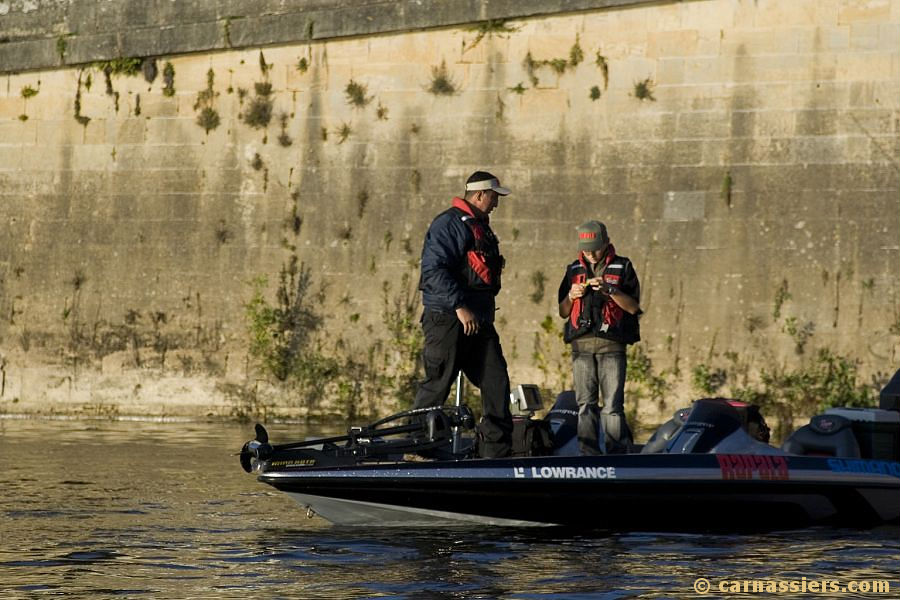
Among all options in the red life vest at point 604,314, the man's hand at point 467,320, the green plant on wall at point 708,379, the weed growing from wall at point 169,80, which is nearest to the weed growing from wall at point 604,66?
the green plant on wall at point 708,379

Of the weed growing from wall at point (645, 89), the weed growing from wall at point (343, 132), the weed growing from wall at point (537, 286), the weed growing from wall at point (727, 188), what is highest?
the weed growing from wall at point (645, 89)

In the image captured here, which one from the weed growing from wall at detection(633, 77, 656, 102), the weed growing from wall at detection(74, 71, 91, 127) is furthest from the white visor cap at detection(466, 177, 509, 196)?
the weed growing from wall at detection(74, 71, 91, 127)

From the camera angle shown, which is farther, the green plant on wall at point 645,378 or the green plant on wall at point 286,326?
the green plant on wall at point 286,326

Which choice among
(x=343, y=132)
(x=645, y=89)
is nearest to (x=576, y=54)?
(x=645, y=89)

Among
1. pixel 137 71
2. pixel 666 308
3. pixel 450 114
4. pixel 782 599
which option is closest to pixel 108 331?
pixel 137 71

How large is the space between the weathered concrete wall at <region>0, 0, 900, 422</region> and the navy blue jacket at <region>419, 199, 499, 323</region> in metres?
6.61

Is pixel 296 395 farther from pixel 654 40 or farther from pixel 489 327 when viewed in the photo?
pixel 489 327

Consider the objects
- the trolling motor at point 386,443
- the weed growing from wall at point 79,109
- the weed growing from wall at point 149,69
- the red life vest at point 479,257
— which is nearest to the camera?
the trolling motor at point 386,443

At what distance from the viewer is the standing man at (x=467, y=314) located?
923 cm

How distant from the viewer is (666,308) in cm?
1580

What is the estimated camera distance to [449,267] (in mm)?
9383

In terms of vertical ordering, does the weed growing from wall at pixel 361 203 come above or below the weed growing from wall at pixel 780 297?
above

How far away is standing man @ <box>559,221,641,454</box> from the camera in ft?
32.6

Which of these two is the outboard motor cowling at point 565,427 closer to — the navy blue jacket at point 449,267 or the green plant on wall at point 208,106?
the navy blue jacket at point 449,267
